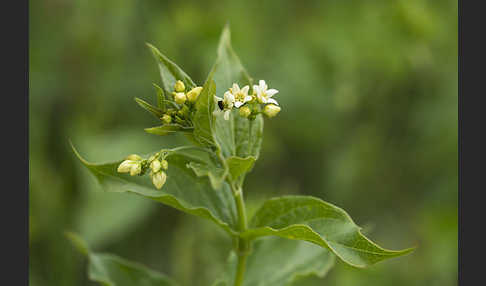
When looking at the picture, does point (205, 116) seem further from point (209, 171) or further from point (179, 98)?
point (209, 171)

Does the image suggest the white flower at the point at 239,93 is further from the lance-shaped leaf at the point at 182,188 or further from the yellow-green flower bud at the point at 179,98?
the lance-shaped leaf at the point at 182,188

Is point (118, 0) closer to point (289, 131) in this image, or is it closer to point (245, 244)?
point (289, 131)

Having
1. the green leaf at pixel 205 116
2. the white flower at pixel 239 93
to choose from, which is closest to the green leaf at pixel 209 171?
the green leaf at pixel 205 116

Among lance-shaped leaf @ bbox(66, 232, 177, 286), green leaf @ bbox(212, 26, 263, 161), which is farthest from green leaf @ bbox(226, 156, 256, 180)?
lance-shaped leaf @ bbox(66, 232, 177, 286)

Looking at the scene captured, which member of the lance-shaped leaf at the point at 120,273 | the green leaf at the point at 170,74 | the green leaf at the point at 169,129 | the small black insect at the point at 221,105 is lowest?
the lance-shaped leaf at the point at 120,273

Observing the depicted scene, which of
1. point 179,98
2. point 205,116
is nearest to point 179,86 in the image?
point 179,98

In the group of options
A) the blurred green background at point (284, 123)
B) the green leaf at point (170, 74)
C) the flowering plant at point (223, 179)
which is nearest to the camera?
the flowering plant at point (223, 179)
